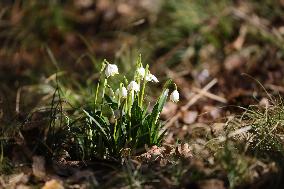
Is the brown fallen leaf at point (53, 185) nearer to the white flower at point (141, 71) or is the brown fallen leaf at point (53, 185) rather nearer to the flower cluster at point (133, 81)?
the flower cluster at point (133, 81)

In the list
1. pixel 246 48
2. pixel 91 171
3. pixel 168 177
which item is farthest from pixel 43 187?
pixel 246 48

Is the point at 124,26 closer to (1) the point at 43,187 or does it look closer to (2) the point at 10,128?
(2) the point at 10,128

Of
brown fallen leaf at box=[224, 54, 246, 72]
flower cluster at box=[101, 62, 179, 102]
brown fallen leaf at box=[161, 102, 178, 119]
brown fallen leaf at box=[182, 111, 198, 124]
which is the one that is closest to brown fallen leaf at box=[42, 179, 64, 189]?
flower cluster at box=[101, 62, 179, 102]

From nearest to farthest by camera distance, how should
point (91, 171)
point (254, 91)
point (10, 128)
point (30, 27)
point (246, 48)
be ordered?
point (91, 171) < point (10, 128) < point (254, 91) < point (246, 48) < point (30, 27)

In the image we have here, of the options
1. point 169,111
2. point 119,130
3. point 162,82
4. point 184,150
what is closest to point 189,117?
point 169,111

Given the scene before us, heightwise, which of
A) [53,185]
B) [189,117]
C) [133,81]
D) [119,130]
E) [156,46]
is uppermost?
[133,81]

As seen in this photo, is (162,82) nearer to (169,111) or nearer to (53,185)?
(169,111)

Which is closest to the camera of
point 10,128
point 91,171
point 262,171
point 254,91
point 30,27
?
point 262,171

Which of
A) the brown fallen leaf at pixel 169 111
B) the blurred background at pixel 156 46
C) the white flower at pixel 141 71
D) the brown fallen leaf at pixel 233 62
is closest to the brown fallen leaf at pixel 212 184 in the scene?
the white flower at pixel 141 71

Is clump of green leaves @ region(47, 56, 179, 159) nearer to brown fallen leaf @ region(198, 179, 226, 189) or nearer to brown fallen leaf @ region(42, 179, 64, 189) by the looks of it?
brown fallen leaf @ region(42, 179, 64, 189)
